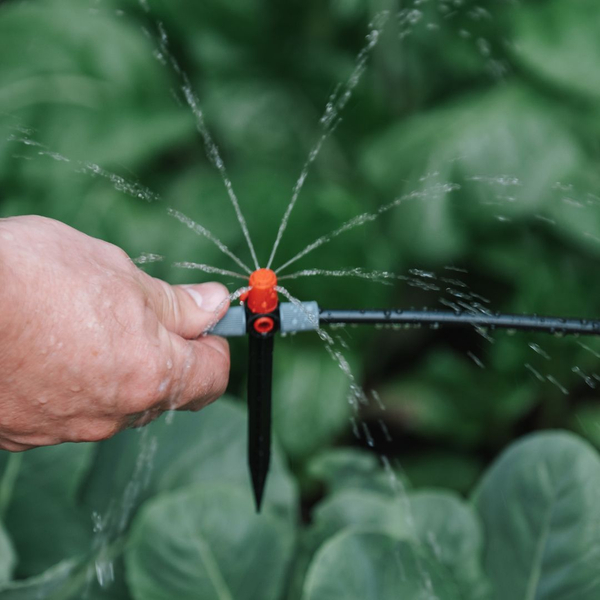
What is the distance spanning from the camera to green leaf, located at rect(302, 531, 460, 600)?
84cm

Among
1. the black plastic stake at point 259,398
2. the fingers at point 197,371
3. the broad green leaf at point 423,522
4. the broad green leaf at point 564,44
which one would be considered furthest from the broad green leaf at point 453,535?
the broad green leaf at point 564,44

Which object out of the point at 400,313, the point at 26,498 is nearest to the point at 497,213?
the point at 400,313

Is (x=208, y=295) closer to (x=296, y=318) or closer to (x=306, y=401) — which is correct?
(x=296, y=318)

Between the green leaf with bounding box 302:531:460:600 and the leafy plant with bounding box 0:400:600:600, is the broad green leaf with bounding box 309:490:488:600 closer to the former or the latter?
the leafy plant with bounding box 0:400:600:600

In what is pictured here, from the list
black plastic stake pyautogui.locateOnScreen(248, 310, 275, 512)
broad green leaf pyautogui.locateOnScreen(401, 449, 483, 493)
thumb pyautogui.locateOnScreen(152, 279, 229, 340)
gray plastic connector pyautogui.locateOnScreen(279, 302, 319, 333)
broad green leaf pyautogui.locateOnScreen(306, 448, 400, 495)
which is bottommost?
broad green leaf pyautogui.locateOnScreen(401, 449, 483, 493)

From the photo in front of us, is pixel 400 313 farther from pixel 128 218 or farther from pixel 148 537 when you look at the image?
pixel 128 218

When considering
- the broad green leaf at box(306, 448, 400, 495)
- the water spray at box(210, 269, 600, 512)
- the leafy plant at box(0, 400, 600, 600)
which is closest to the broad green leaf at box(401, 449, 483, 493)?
the broad green leaf at box(306, 448, 400, 495)

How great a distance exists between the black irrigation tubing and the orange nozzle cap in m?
0.06

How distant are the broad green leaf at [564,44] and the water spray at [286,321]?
0.95 meters

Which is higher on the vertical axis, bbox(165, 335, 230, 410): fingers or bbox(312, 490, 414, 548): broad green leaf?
bbox(165, 335, 230, 410): fingers

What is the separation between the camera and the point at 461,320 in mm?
661

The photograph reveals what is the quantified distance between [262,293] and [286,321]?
0.13ft

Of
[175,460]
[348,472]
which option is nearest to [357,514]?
[348,472]

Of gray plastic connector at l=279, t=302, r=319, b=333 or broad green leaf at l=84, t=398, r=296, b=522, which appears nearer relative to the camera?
gray plastic connector at l=279, t=302, r=319, b=333
